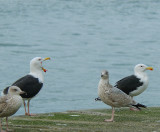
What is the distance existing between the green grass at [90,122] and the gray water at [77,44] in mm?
4617

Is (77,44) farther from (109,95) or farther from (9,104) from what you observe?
(9,104)

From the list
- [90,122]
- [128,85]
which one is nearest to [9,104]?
[90,122]

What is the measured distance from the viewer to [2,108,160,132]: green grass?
832 centimetres

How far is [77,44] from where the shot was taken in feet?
90.9

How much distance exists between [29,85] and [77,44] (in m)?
17.2

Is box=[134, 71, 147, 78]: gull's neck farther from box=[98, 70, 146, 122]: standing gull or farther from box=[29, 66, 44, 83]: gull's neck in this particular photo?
box=[98, 70, 146, 122]: standing gull

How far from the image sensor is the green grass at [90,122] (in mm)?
8320

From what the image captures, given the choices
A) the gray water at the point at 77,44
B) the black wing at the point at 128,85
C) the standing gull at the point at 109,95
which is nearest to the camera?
the standing gull at the point at 109,95

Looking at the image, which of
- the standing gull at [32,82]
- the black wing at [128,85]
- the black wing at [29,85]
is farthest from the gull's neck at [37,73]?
the black wing at [128,85]

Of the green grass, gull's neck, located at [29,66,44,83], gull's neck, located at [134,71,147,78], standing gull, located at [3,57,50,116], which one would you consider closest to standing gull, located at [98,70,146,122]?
the green grass

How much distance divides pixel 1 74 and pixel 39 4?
2243cm

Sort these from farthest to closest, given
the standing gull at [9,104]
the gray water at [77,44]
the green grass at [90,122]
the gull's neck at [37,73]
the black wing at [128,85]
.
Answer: the gray water at [77,44] < the black wing at [128,85] < the gull's neck at [37,73] < the green grass at [90,122] < the standing gull at [9,104]

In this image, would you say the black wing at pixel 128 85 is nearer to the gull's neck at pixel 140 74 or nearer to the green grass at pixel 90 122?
the gull's neck at pixel 140 74

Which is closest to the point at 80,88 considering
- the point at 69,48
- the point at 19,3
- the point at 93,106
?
the point at 93,106
